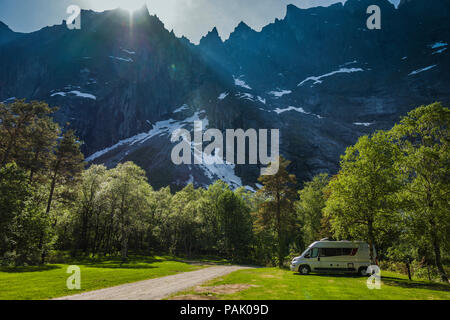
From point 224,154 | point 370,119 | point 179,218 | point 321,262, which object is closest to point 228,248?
point 179,218

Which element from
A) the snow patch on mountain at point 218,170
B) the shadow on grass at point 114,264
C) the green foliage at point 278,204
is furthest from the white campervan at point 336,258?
the snow patch on mountain at point 218,170

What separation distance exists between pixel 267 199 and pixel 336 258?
485 inches

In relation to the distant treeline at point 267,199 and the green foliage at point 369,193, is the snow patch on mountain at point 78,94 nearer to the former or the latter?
the distant treeline at point 267,199

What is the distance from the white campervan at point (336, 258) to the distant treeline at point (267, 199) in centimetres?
114

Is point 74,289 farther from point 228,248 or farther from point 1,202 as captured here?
point 228,248

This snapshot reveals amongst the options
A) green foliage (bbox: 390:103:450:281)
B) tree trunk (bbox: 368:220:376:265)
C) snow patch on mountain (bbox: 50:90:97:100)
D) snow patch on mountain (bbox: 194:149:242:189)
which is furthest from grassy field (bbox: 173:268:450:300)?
snow patch on mountain (bbox: 50:90:97:100)

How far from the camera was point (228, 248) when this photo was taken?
45.9 m

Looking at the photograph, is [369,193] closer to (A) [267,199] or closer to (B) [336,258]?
(B) [336,258]

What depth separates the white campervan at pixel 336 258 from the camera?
21.0 metres

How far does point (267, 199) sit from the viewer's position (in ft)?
106

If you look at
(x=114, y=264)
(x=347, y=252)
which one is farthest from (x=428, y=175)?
(x=114, y=264)

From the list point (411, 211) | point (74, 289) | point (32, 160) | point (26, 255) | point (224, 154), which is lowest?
point (26, 255)

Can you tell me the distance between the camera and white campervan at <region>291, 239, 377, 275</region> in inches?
827
